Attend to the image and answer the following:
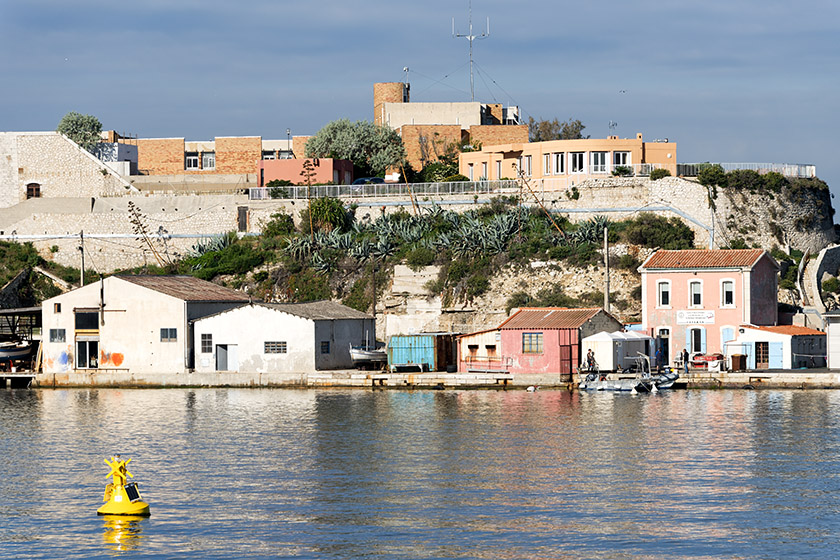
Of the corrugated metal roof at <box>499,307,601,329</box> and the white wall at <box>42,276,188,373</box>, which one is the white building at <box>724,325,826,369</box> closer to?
the corrugated metal roof at <box>499,307,601,329</box>

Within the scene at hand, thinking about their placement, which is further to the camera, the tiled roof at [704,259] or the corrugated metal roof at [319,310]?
the corrugated metal roof at [319,310]

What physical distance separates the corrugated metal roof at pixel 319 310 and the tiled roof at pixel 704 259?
13738mm

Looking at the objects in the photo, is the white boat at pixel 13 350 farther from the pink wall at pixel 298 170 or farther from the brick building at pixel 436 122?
the brick building at pixel 436 122

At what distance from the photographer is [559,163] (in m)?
69.0

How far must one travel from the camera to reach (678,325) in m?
53.3

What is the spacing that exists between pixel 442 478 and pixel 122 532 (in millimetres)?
8493

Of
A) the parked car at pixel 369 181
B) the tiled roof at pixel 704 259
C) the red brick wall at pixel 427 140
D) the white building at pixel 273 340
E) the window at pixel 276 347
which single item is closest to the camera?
the tiled roof at pixel 704 259

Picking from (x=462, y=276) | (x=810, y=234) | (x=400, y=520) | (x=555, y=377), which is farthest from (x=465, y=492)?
(x=810, y=234)

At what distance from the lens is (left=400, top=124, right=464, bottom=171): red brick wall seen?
82.7 m

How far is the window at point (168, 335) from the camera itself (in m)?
55.6

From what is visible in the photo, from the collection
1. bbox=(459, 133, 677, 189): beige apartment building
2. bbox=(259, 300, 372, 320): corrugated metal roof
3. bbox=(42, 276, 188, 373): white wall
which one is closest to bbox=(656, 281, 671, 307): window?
bbox=(259, 300, 372, 320): corrugated metal roof

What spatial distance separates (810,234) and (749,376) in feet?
72.5

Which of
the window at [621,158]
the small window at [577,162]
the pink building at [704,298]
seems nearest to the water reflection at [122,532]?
the pink building at [704,298]

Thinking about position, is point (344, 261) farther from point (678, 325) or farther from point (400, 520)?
point (400, 520)
